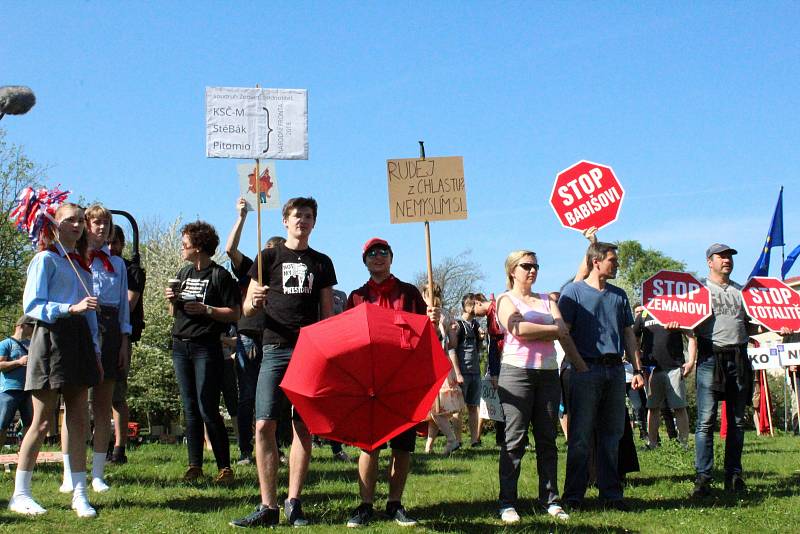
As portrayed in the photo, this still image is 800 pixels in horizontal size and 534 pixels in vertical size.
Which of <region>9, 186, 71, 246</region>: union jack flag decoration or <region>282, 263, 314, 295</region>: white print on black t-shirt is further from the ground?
<region>9, 186, 71, 246</region>: union jack flag decoration

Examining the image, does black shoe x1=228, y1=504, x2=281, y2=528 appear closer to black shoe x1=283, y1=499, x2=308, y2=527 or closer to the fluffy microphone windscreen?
black shoe x1=283, y1=499, x2=308, y2=527

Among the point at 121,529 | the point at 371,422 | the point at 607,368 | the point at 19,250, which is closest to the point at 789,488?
the point at 607,368

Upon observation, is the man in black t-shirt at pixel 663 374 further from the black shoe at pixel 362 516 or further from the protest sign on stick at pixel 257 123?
the black shoe at pixel 362 516

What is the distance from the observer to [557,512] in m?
6.61

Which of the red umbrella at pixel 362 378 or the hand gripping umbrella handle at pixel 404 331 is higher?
the hand gripping umbrella handle at pixel 404 331

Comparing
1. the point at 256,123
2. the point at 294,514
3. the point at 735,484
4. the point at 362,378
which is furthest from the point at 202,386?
the point at 735,484

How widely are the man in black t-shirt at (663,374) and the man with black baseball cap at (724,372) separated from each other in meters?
4.05

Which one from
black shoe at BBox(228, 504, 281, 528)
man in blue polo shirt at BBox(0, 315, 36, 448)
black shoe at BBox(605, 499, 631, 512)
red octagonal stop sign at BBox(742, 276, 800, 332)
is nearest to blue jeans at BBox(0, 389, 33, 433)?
man in blue polo shirt at BBox(0, 315, 36, 448)

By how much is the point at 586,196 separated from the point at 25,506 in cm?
540

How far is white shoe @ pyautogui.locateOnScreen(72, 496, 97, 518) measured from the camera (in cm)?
616

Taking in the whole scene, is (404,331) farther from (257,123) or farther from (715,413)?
(715,413)

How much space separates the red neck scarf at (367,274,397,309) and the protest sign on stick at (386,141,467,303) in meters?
0.65

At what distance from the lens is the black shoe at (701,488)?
25.5ft

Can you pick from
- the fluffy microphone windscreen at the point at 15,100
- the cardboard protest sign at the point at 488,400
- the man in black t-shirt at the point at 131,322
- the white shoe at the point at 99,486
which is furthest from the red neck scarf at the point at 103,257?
the cardboard protest sign at the point at 488,400
